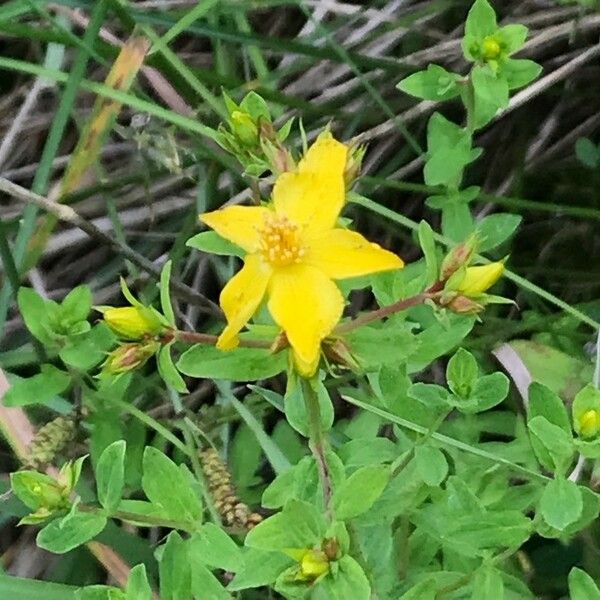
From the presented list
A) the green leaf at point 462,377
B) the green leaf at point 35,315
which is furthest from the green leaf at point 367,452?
the green leaf at point 35,315

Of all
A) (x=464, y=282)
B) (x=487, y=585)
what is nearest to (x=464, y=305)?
(x=464, y=282)

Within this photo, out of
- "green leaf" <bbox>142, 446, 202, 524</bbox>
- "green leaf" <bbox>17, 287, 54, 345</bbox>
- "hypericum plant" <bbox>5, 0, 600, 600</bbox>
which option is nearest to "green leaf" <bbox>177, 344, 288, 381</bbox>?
"hypericum plant" <bbox>5, 0, 600, 600</bbox>

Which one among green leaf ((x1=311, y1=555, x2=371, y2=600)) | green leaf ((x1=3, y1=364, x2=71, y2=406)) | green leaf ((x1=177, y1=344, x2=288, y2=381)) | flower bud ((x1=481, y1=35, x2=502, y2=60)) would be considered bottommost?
green leaf ((x1=3, y1=364, x2=71, y2=406))

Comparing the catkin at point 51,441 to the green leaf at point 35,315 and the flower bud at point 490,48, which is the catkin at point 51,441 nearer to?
the green leaf at point 35,315

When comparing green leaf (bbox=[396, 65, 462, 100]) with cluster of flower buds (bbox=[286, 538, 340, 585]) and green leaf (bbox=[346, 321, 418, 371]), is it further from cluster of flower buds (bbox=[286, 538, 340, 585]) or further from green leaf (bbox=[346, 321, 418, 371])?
cluster of flower buds (bbox=[286, 538, 340, 585])

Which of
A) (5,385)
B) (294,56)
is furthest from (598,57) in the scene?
(5,385)

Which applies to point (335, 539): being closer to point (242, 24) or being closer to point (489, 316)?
point (489, 316)
